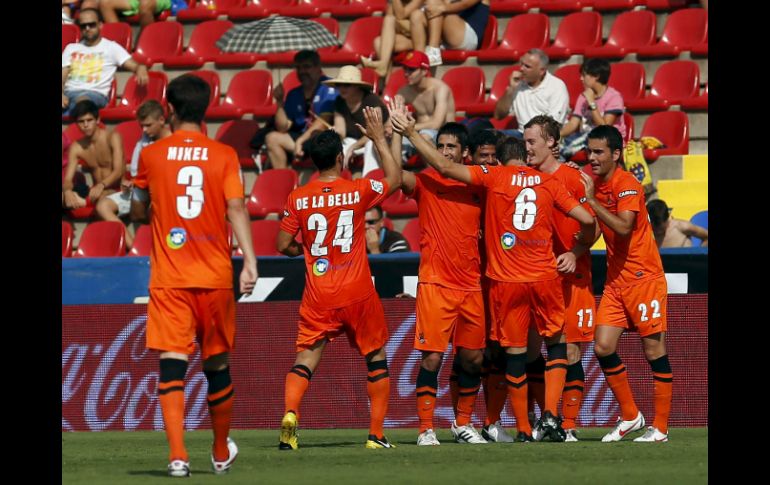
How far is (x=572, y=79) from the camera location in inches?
668

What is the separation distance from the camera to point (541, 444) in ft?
32.8

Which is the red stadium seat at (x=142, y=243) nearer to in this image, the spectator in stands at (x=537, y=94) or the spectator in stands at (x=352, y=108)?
the spectator in stands at (x=352, y=108)

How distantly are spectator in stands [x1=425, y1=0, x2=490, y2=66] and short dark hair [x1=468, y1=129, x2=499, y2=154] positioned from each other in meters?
6.95

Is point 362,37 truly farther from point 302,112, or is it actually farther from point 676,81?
point 676,81

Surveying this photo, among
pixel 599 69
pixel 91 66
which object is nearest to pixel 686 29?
pixel 599 69

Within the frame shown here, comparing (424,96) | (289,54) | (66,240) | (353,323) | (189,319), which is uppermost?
A: (289,54)

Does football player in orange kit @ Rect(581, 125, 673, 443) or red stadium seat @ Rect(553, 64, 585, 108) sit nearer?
football player in orange kit @ Rect(581, 125, 673, 443)

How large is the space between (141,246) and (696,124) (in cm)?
666

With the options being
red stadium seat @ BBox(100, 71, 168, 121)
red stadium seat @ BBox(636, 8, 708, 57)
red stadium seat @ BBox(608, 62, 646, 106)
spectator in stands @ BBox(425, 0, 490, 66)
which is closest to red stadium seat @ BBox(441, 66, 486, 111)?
spectator in stands @ BBox(425, 0, 490, 66)

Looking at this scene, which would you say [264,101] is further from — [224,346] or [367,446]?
[224,346]

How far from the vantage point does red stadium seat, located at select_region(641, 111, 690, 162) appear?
53.4ft

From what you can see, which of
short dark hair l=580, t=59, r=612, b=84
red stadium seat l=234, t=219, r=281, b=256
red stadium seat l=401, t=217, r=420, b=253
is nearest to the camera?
red stadium seat l=401, t=217, r=420, b=253

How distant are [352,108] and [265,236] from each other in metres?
1.83

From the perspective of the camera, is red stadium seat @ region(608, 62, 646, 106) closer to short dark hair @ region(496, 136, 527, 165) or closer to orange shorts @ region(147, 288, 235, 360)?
short dark hair @ region(496, 136, 527, 165)
